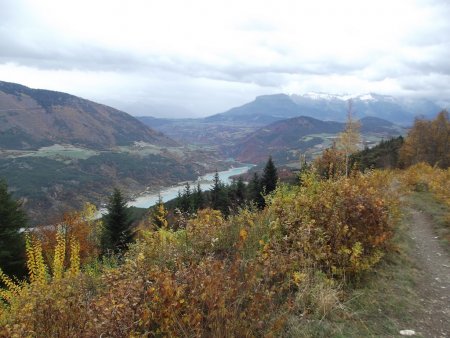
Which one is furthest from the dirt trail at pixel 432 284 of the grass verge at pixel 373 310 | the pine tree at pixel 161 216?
the pine tree at pixel 161 216

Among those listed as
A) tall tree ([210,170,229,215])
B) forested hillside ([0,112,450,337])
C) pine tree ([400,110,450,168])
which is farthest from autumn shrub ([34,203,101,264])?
pine tree ([400,110,450,168])

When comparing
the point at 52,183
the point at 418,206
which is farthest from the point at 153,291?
the point at 52,183

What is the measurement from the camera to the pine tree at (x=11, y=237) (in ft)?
76.5

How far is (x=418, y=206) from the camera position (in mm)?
14312

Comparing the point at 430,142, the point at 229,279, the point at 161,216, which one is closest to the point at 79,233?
the point at 161,216

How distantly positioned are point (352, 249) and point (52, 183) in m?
198

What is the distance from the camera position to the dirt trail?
487 cm

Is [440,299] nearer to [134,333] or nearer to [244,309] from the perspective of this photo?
[244,309]

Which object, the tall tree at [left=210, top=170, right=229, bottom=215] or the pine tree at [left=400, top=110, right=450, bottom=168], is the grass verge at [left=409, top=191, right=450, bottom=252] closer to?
the pine tree at [left=400, top=110, right=450, bottom=168]

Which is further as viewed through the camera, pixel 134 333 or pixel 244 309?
pixel 244 309

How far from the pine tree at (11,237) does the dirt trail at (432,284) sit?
23336 mm

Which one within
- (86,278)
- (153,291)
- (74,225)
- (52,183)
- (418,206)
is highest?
(153,291)

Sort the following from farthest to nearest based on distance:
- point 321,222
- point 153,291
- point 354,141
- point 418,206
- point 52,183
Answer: point 52,183 < point 354,141 < point 418,206 < point 321,222 < point 153,291

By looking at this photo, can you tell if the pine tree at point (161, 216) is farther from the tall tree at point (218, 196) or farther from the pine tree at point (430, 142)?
the pine tree at point (430, 142)
